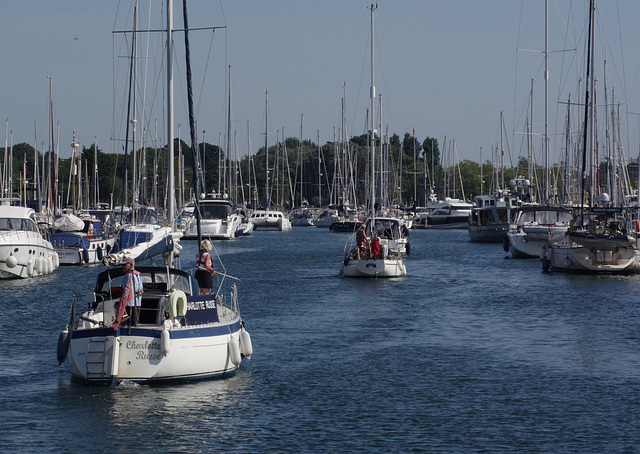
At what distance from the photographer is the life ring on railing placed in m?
19.5

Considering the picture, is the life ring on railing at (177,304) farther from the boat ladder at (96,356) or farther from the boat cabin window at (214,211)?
the boat cabin window at (214,211)

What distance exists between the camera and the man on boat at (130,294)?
19453mm

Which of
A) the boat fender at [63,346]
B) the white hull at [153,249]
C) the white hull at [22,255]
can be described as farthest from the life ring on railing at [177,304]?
the white hull at [22,255]

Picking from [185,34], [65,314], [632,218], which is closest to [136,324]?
[185,34]

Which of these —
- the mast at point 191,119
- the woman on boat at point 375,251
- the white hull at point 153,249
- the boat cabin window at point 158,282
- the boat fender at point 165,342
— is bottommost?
the boat fender at point 165,342

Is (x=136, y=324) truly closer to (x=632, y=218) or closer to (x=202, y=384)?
(x=202, y=384)

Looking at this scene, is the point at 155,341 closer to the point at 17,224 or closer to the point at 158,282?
the point at 158,282

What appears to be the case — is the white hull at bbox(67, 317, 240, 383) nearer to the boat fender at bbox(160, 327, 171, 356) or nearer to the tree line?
the boat fender at bbox(160, 327, 171, 356)

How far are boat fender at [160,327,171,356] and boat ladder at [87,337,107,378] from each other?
1.13 meters

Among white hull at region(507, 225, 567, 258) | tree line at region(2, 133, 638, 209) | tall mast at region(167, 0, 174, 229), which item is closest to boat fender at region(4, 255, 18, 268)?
tall mast at region(167, 0, 174, 229)

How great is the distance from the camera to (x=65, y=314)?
109ft

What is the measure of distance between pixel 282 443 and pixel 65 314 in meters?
18.1

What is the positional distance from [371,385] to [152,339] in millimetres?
5425

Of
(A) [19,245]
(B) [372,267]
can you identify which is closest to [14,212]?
(A) [19,245]
